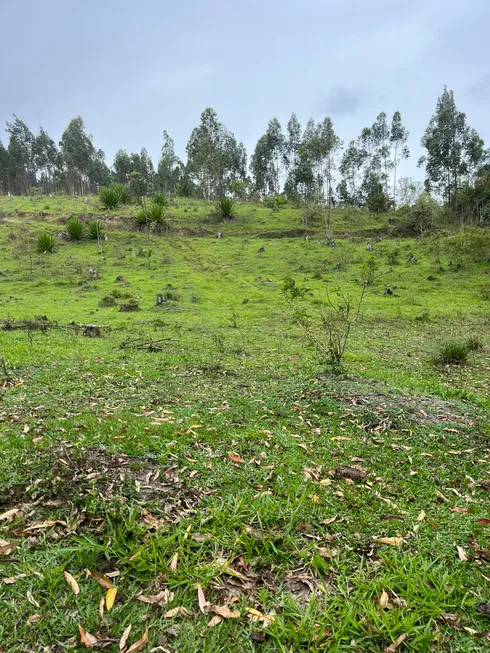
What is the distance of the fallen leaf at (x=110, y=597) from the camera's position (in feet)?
9.31

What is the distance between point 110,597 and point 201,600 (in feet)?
2.18

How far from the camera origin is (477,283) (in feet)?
91.7

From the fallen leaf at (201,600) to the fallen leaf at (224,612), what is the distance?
51 mm

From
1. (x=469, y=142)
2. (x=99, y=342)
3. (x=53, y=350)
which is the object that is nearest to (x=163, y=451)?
(x=53, y=350)

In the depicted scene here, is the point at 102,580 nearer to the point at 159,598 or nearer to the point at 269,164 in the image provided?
the point at 159,598

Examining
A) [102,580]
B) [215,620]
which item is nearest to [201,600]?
[215,620]

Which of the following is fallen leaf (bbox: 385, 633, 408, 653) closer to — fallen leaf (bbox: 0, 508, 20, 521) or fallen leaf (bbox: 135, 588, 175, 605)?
fallen leaf (bbox: 135, 588, 175, 605)

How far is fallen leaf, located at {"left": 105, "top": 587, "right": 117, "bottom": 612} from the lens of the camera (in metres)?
2.84

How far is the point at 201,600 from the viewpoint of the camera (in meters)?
2.93

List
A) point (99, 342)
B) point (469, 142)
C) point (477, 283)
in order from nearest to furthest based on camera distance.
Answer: point (99, 342), point (477, 283), point (469, 142)

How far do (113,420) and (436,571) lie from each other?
4422mm

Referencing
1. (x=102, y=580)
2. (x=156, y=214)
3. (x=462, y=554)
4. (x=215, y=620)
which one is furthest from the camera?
(x=156, y=214)

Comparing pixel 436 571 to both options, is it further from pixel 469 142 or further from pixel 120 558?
pixel 469 142

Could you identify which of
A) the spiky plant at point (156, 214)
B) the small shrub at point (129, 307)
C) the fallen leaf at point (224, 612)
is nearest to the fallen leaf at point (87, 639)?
the fallen leaf at point (224, 612)
